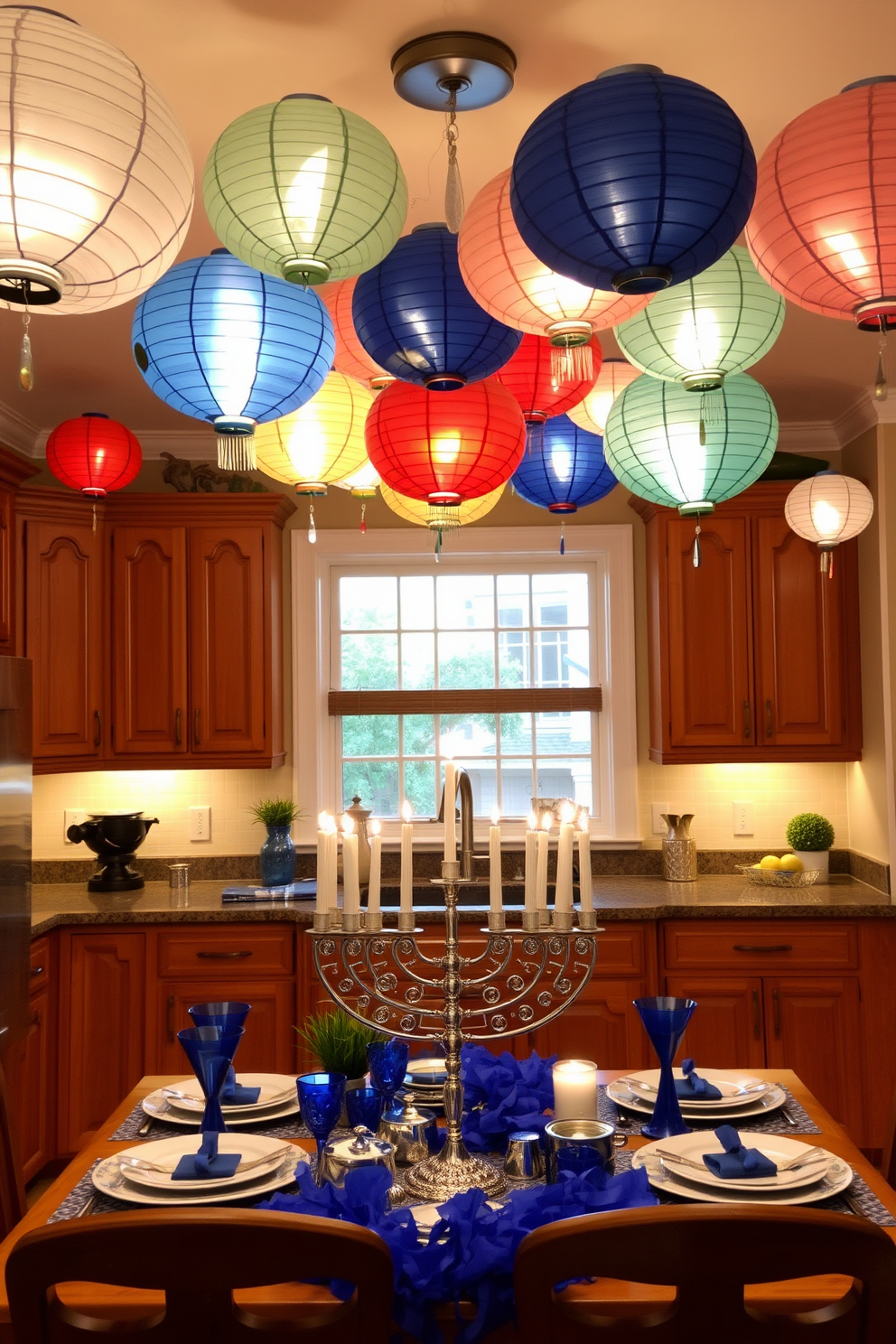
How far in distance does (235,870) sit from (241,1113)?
96.6 inches

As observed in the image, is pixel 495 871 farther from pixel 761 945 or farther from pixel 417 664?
pixel 417 664

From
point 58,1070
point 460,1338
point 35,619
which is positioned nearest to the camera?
point 460,1338

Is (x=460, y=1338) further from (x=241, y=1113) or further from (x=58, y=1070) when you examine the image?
(x=58, y=1070)

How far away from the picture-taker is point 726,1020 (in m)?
3.92

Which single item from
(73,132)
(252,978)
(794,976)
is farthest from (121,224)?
(794,976)

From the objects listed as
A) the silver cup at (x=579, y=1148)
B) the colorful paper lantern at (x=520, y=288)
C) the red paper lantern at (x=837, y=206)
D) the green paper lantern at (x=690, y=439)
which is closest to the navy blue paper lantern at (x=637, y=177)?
the red paper lantern at (x=837, y=206)

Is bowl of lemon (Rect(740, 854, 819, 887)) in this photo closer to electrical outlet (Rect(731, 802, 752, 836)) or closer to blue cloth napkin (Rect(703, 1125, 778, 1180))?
electrical outlet (Rect(731, 802, 752, 836))

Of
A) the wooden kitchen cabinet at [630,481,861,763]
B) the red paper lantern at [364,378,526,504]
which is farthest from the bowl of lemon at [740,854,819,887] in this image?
the red paper lantern at [364,378,526,504]

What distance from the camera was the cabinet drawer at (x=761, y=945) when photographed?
3.90 m

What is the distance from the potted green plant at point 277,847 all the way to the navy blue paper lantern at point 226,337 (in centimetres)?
273

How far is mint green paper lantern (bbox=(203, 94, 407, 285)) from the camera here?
1.50 metres

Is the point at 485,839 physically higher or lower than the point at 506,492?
lower

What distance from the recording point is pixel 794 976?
12.8 ft

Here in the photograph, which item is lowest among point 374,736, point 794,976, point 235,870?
point 794,976
